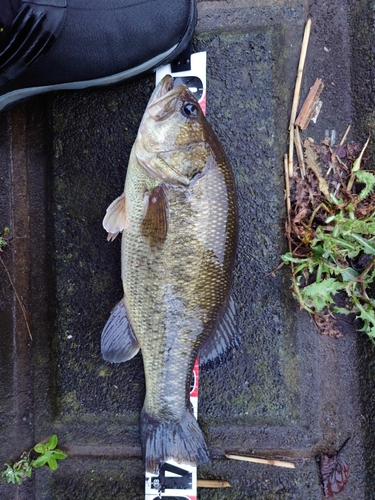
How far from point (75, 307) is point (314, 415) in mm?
1426

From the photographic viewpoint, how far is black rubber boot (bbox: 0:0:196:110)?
6.49ft

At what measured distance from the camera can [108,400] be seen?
93.1 inches

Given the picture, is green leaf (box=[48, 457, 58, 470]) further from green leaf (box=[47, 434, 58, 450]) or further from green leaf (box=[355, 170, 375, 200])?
green leaf (box=[355, 170, 375, 200])

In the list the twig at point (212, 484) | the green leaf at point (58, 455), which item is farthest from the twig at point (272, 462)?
the green leaf at point (58, 455)

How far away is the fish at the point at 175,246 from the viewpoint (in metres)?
1.95

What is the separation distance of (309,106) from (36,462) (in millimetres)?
2395

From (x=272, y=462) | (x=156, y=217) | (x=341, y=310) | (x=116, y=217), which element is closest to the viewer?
(x=156, y=217)

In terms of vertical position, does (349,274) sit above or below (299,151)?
below

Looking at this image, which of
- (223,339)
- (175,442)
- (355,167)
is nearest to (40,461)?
(175,442)

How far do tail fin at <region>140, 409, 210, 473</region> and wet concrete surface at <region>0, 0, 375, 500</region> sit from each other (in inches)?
6.9

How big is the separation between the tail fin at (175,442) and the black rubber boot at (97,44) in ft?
5.72

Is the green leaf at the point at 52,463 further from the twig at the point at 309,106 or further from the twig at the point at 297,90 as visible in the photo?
the twig at the point at 309,106

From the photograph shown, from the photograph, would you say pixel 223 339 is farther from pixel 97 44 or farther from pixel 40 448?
pixel 97 44

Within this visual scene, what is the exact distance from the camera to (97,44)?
2.10 metres
